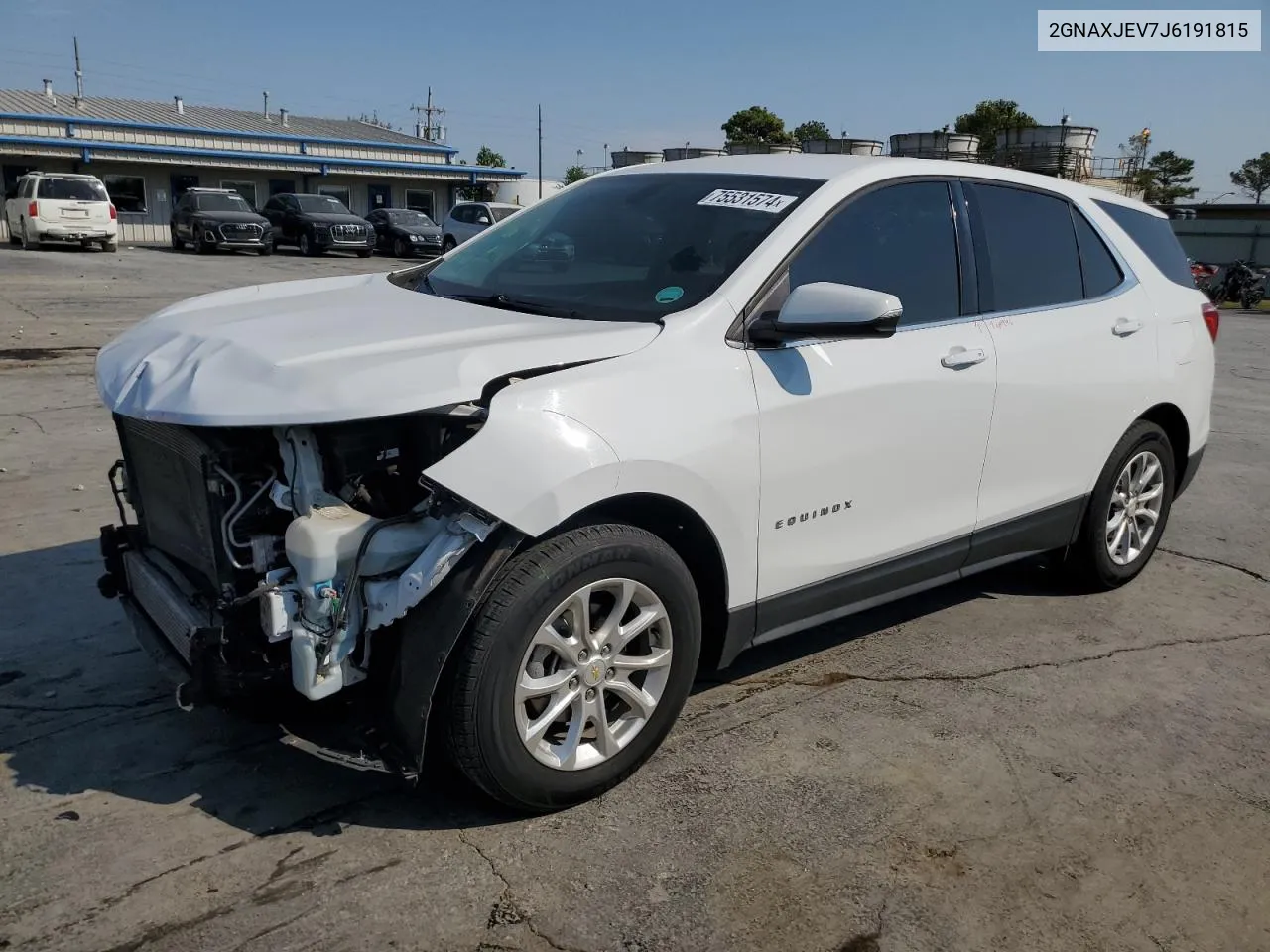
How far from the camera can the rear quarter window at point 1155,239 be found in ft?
16.1

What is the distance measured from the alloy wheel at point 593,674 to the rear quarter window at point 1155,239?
3208mm

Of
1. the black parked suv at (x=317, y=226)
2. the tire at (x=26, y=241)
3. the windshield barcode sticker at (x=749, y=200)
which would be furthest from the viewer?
the black parked suv at (x=317, y=226)

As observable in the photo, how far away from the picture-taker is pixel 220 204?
29281 mm

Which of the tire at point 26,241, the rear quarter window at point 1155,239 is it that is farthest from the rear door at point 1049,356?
the tire at point 26,241

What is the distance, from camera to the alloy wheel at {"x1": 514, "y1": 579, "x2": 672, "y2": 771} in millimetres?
2852

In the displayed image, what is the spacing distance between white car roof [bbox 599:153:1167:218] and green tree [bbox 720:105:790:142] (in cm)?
6396

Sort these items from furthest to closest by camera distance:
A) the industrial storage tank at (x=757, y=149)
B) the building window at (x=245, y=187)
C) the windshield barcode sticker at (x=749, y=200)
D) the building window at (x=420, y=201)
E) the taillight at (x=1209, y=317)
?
the building window at (x=420, y=201), the building window at (x=245, y=187), the taillight at (x=1209, y=317), the industrial storage tank at (x=757, y=149), the windshield barcode sticker at (x=749, y=200)

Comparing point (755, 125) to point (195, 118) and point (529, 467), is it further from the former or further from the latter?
point (529, 467)

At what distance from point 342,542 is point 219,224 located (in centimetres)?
2831

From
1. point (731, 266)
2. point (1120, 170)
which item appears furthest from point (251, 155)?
point (731, 266)

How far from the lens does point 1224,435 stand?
29.5 ft

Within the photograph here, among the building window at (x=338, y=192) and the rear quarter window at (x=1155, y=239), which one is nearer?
the rear quarter window at (x=1155, y=239)

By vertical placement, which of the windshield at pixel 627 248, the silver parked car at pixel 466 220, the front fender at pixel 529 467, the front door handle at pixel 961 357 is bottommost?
the front fender at pixel 529 467

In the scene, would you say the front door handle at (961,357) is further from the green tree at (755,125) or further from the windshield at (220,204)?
the green tree at (755,125)
